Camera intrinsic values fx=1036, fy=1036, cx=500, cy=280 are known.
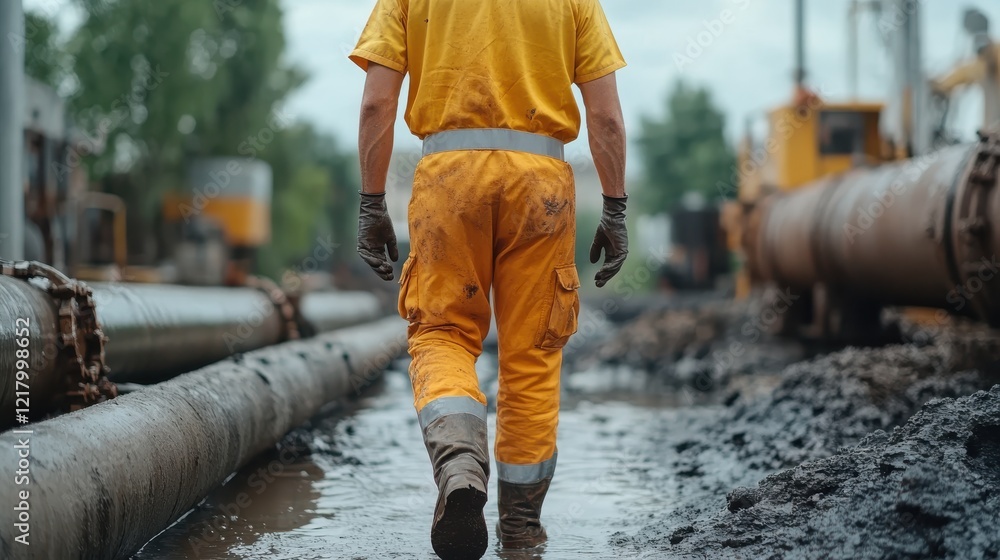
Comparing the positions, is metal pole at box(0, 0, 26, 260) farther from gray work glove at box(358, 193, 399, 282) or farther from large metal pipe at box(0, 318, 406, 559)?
gray work glove at box(358, 193, 399, 282)

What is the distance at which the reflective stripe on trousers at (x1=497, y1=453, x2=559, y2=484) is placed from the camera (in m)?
3.39

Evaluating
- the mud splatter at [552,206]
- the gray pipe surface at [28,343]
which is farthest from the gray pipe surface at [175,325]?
the mud splatter at [552,206]

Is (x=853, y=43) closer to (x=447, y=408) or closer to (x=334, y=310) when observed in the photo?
(x=334, y=310)

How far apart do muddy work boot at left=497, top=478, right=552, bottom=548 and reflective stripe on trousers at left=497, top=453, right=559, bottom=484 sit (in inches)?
0.6

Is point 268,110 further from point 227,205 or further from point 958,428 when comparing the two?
point 958,428

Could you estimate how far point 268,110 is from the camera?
2933 centimetres

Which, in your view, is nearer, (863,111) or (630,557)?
(630,557)

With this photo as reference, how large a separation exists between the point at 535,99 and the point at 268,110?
27.1 m

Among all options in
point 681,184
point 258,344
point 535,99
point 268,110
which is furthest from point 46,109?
point 681,184

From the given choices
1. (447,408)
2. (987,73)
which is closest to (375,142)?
(447,408)

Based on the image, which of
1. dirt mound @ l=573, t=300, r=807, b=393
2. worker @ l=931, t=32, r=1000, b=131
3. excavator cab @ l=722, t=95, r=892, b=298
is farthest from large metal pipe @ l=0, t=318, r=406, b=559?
worker @ l=931, t=32, r=1000, b=131

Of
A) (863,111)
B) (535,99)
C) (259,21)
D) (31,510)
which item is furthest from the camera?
(259,21)

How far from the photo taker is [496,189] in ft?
10.7

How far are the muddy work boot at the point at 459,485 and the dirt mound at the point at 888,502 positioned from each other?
0.64 metres
